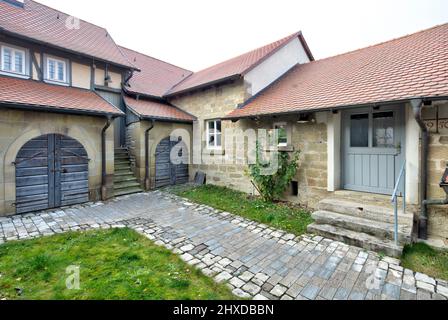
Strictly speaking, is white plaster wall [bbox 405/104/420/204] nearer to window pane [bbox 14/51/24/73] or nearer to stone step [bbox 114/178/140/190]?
stone step [bbox 114/178/140/190]

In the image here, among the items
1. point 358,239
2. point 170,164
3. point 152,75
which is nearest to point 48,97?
point 170,164

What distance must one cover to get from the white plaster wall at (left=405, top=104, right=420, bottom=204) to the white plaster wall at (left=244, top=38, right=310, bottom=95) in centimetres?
531

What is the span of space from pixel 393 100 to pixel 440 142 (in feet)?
3.98

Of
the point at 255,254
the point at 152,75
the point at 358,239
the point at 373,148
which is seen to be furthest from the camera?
the point at 152,75

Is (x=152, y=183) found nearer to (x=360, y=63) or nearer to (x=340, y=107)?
(x=340, y=107)

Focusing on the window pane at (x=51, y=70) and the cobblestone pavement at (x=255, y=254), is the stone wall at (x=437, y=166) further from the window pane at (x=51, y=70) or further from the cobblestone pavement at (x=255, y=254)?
the window pane at (x=51, y=70)

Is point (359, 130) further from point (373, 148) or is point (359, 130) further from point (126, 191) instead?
point (126, 191)

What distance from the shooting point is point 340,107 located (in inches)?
204

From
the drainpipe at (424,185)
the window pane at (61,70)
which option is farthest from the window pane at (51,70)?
the drainpipe at (424,185)

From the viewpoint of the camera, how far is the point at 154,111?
955 centimetres

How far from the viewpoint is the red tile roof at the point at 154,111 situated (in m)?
8.96

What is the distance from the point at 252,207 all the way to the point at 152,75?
33.3ft

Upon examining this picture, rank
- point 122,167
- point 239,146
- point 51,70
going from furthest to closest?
point 122,167
point 239,146
point 51,70

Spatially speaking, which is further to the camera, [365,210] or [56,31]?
[56,31]
